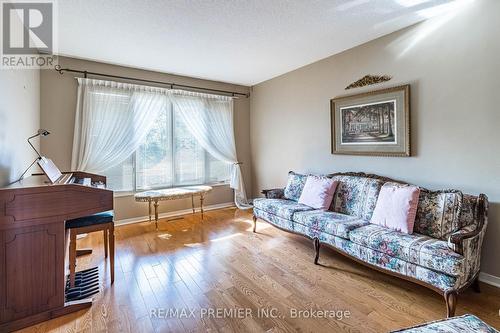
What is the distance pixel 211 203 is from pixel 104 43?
323cm

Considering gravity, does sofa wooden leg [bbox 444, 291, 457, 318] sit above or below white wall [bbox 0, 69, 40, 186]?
below

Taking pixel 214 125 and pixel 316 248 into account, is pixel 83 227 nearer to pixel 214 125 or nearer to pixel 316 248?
pixel 316 248

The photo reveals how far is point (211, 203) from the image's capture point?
5.10 metres

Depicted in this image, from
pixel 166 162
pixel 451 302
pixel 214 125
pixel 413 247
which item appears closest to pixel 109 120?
pixel 166 162

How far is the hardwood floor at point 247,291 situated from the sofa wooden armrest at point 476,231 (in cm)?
55

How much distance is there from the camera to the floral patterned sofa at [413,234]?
1.86 m

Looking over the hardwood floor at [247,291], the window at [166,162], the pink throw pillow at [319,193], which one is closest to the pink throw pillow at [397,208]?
the hardwood floor at [247,291]

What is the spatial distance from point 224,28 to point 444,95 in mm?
2464

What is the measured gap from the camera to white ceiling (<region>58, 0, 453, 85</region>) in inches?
92.9

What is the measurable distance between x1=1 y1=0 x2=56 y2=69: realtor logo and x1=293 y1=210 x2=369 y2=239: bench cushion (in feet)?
10.7

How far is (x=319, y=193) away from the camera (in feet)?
10.8

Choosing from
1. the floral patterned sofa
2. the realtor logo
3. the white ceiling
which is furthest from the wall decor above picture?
the realtor logo

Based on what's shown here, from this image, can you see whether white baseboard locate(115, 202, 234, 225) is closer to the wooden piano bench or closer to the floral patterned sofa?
the wooden piano bench

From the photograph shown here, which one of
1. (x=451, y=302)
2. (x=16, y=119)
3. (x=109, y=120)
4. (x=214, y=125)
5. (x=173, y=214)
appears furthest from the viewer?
(x=214, y=125)
